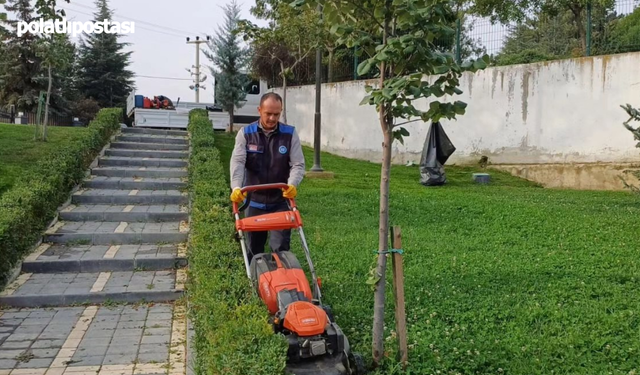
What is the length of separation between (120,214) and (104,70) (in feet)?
91.9

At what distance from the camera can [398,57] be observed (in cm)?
301

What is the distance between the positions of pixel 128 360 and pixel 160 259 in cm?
216

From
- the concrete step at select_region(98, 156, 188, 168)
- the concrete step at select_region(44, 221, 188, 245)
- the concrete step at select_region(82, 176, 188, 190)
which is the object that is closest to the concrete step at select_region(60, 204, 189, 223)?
the concrete step at select_region(44, 221, 188, 245)

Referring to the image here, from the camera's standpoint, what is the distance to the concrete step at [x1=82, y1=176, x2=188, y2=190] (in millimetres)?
8844

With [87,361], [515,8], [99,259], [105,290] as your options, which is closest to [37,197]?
[99,259]

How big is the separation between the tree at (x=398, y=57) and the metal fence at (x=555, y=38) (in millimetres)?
6393

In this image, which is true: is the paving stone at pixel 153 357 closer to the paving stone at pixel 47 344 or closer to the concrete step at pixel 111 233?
the paving stone at pixel 47 344

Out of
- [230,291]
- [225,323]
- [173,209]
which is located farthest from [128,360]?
[173,209]

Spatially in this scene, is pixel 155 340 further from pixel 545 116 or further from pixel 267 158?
pixel 545 116

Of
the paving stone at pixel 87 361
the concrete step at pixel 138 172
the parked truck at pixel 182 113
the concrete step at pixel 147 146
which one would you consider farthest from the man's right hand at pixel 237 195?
the parked truck at pixel 182 113

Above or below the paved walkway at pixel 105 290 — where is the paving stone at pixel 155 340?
below

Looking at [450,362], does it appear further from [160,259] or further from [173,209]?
[173,209]

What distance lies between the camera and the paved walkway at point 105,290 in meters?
3.95

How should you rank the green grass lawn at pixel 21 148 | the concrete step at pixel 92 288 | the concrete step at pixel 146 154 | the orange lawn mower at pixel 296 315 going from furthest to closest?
the concrete step at pixel 146 154
the green grass lawn at pixel 21 148
the concrete step at pixel 92 288
the orange lawn mower at pixel 296 315
